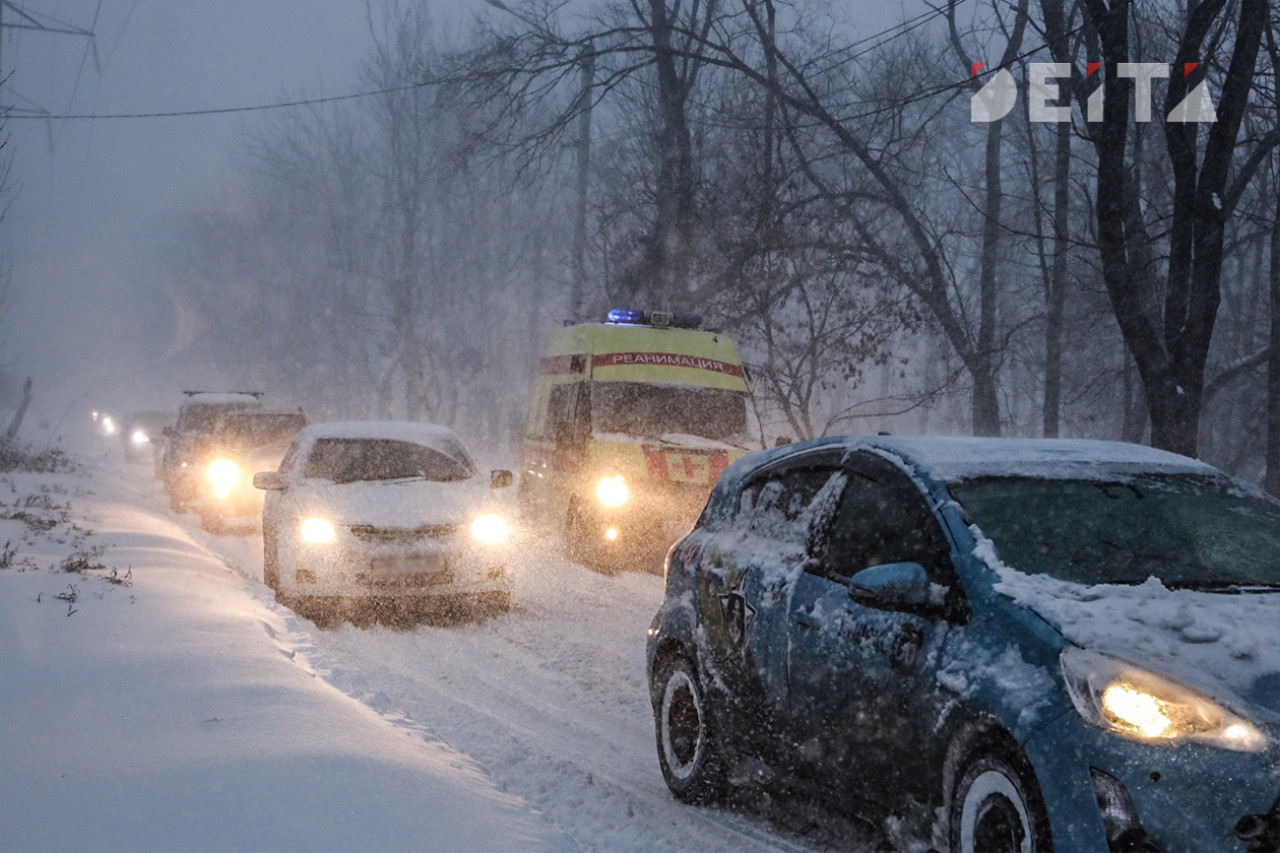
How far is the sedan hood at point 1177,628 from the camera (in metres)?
2.90

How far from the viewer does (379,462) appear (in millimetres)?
10438

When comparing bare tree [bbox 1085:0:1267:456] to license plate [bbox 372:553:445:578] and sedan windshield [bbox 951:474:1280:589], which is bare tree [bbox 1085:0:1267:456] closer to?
sedan windshield [bbox 951:474:1280:589]

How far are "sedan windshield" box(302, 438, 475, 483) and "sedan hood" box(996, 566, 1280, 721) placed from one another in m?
7.57

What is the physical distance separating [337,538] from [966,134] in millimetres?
35162

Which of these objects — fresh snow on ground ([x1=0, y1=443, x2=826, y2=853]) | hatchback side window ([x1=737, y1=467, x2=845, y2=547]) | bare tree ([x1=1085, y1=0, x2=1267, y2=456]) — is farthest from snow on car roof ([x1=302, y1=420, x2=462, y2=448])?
bare tree ([x1=1085, y1=0, x2=1267, y2=456])

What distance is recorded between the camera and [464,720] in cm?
620

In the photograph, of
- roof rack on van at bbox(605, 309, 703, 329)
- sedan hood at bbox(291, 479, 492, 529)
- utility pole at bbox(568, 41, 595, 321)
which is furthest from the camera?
utility pole at bbox(568, 41, 595, 321)

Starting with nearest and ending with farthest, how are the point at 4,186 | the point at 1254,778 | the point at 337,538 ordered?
the point at 1254,778, the point at 337,538, the point at 4,186

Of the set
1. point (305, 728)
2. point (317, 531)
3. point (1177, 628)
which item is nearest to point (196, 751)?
point (305, 728)

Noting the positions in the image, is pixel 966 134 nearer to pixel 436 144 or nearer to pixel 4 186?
pixel 436 144

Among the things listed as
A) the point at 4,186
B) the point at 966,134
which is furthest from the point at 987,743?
the point at 966,134

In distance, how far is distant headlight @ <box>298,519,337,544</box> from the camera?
8.99 m

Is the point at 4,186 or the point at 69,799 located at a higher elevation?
the point at 4,186

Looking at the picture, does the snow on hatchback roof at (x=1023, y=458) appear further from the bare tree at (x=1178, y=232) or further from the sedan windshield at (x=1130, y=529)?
the bare tree at (x=1178, y=232)
